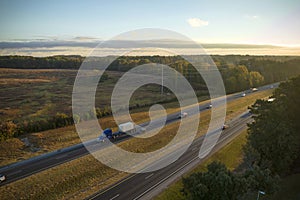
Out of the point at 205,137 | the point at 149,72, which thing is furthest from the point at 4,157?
the point at 149,72

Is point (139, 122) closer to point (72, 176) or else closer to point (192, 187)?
point (72, 176)

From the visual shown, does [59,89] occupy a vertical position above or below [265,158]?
below

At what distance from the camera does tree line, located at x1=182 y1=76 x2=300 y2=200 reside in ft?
60.9

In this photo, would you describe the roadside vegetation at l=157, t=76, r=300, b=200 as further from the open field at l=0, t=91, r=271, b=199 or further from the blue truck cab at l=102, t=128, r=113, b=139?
the blue truck cab at l=102, t=128, r=113, b=139

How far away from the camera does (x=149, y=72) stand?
13038 cm

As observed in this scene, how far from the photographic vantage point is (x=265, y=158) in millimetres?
27906

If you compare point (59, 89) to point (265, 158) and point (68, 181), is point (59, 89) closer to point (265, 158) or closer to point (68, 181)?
point (68, 181)

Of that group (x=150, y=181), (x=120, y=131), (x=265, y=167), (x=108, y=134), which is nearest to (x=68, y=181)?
(x=150, y=181)

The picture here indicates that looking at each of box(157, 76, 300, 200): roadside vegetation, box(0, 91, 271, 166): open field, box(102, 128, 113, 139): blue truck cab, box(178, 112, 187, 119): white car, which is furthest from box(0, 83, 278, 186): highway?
box(178, 112, 187, 119): white car

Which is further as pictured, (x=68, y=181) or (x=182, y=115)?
(x=182, y=115)

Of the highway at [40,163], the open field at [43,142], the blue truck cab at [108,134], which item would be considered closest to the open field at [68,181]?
the highway at [40,163]

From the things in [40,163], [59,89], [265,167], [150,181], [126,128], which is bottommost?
[40,163]

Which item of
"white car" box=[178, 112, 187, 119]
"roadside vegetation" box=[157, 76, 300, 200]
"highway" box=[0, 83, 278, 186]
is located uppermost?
"roadside vegetation" box=[157, 76, 300, 200]

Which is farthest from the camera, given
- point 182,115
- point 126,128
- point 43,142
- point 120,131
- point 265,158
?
point 182,115
